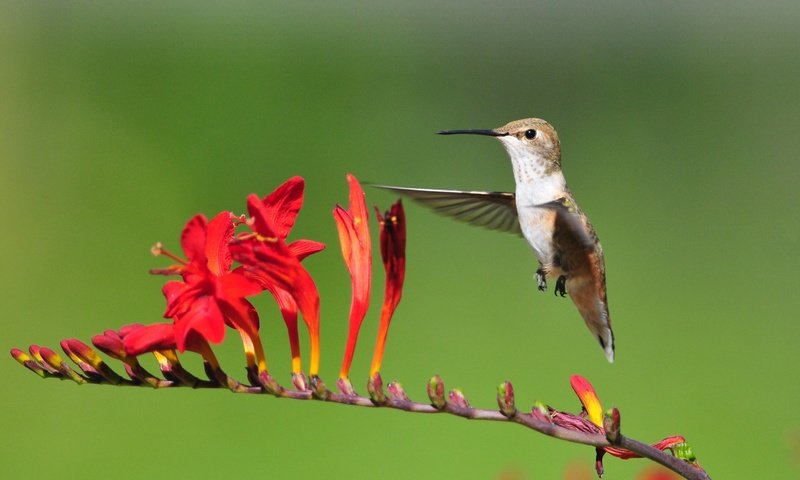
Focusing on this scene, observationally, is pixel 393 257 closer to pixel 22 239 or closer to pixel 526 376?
pixel 526 376

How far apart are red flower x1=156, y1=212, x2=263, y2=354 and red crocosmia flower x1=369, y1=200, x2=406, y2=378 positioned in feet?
0.68

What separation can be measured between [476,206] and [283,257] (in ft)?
3.57

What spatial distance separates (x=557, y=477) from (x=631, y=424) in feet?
2.83

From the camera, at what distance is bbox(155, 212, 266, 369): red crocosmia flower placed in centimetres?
151

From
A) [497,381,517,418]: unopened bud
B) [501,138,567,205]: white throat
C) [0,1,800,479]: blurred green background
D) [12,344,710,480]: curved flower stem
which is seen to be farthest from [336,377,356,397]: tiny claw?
[0,1,800,479]: blurred green background

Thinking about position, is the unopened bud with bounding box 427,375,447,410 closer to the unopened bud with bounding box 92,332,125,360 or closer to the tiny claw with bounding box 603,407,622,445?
the tiny claw with bounding box 603,407,622,445

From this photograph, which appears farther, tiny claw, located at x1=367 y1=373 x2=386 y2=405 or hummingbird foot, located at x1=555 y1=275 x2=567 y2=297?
hummingbird foot, located at x1=555 y1=275 x2=567 y2=297

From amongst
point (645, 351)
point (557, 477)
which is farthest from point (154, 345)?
point (645, 351)

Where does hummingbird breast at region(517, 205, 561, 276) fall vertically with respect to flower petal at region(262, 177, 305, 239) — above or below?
below

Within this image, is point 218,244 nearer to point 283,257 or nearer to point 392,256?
point 283,257

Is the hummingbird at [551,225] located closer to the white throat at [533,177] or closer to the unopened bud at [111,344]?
the white throat at [533,177]

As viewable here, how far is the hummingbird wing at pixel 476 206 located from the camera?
244 centimetres

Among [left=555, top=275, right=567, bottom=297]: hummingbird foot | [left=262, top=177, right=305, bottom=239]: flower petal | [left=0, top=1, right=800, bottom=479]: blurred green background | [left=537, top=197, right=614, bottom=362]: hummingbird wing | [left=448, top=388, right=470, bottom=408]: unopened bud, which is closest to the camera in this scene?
[left=448, top=388, right=470, bottom=408]: unopened bud

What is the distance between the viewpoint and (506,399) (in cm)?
142
